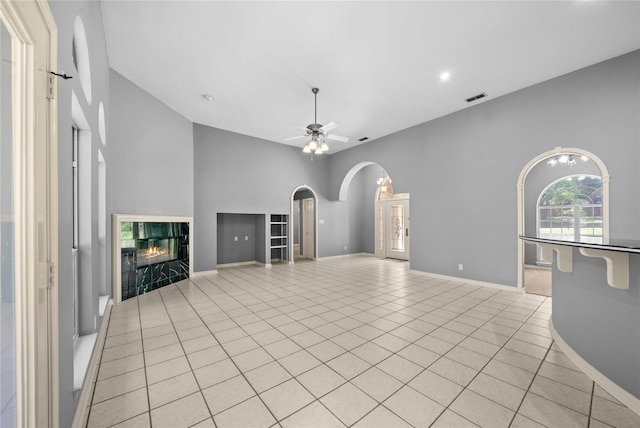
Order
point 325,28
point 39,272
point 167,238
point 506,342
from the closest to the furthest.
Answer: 1. point 39,272
2. point 506,342
3. point 325,28
4. point 167,238

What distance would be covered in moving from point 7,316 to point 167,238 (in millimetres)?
4490

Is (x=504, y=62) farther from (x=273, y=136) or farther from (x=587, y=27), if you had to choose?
(x=273, y=136)

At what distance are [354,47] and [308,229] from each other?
6323 mm

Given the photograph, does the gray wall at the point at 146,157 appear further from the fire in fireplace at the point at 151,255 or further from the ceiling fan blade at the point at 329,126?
the ceiling fan blade at the point at 329,126

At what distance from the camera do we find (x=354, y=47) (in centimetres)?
344

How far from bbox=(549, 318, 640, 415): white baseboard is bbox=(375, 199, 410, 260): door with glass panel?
236 inches

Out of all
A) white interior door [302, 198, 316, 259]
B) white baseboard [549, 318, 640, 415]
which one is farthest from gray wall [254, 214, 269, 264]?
white baseboard [549, 318, 640, 415]

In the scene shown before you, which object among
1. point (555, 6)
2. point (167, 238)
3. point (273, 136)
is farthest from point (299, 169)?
point (555, 6)

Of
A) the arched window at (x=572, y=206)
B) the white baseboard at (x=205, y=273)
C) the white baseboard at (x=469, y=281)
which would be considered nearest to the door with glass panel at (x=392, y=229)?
the white baseboard at (x=469, y=281)

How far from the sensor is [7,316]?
98 cm

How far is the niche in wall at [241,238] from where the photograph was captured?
23.8 ft

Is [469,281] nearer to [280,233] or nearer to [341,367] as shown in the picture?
[341,367]

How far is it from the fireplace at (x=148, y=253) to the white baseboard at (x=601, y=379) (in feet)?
19.0

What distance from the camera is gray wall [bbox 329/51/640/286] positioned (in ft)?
11.8
